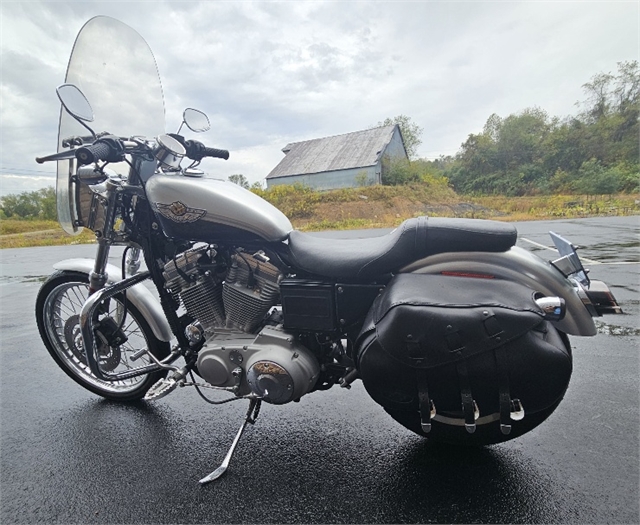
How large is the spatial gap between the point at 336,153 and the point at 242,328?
31.9 meters

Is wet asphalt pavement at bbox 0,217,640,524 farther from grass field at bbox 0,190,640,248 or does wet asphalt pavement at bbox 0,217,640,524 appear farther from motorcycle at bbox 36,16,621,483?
grass field at bbox 0,190,640,248

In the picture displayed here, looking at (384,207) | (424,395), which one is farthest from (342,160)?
(424,395)

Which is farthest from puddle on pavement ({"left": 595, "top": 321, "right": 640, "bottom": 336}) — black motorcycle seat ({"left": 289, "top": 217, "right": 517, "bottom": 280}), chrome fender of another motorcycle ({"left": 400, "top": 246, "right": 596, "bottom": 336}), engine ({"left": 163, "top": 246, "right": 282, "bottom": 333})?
engine ({"left": 163, "top": 246, "right": 282, "bottom": 333})

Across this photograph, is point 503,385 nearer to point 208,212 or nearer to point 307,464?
point 307,464

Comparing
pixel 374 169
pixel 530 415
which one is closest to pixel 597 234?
pixel 530 415

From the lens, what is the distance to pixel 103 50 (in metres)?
2.22

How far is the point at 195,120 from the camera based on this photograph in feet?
7.64

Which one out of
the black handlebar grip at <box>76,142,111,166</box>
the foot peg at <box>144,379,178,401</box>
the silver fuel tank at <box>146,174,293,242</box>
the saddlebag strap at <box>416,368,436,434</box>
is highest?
the black handlebar grip at <box>76,142,111,166</box>

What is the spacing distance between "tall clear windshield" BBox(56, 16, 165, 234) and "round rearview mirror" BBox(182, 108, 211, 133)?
359 mm

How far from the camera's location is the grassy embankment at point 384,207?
18.2 m

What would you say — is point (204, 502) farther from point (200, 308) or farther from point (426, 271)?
point (426, 271)

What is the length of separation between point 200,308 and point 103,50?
64.3 inches

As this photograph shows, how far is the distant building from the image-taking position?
29625 millimetres

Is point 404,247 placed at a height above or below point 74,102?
below
